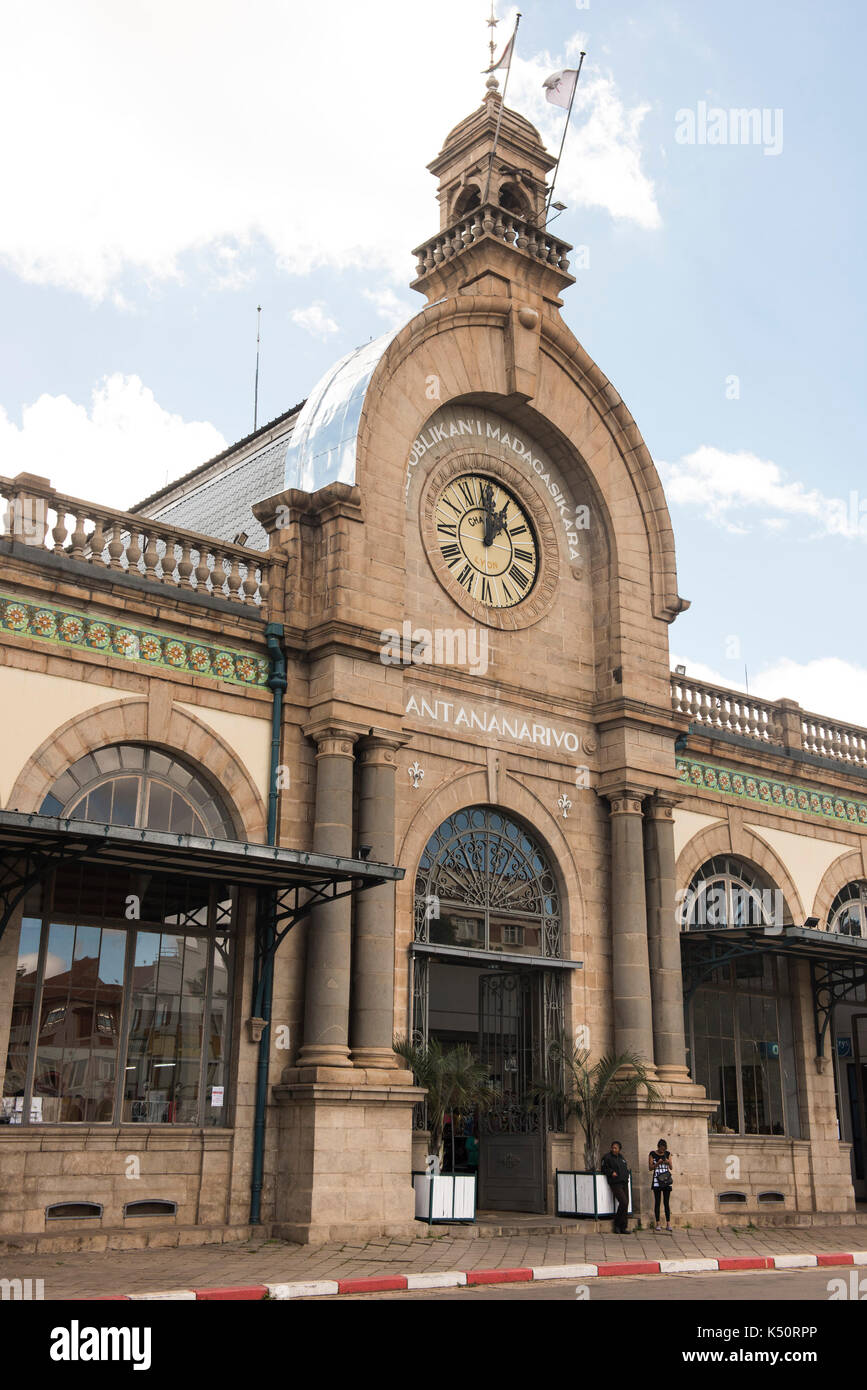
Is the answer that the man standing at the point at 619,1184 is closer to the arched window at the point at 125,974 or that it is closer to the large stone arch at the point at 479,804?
the large stone arch at the point at 479,804

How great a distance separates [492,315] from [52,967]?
12.8m

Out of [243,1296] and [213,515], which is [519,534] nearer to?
[213,515]

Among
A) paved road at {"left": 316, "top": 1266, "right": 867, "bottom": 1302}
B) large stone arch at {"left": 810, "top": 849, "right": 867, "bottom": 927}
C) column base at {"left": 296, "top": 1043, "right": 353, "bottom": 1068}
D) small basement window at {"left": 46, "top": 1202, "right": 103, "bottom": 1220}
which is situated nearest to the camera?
paved road at {"left": 316, "top": 1266, "right": 867, "bottom": 1302}

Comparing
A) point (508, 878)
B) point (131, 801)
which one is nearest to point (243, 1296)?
point (131, 801)

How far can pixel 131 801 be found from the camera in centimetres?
1789

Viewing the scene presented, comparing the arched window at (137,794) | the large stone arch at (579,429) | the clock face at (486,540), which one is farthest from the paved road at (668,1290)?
the clock face at (486,540)

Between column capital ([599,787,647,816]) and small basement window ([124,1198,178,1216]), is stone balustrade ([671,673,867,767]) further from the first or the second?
small basement window ([124,1198,178,1216])

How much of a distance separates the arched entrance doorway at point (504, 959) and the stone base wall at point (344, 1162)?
7.59 feet

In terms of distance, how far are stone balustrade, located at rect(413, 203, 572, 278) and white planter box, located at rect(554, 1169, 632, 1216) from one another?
15.2m

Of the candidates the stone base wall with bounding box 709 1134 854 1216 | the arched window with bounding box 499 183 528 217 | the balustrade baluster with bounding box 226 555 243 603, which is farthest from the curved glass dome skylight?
the stone base wall with bounding box 709 1134 854 1216

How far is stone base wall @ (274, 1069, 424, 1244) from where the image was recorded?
17016 millimetres

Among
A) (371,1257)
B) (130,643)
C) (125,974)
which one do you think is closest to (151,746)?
(130,643)

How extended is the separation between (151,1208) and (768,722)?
15320mm

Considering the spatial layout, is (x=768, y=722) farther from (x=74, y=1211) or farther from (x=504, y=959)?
(x=74, y=1211)
